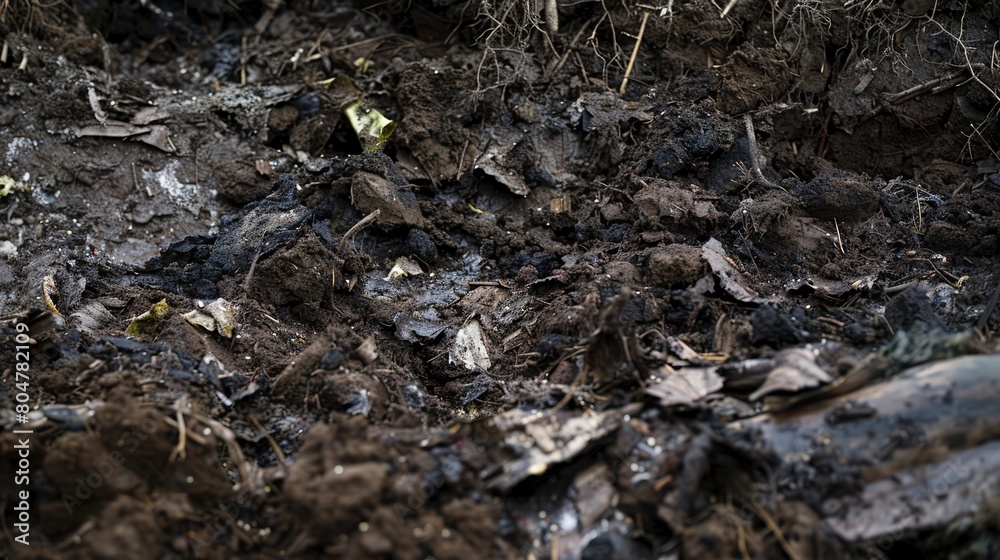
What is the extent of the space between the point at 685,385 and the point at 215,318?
6.71 ft

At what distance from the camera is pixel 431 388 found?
Result: 3258 millimetres

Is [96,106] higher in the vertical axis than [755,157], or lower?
lower

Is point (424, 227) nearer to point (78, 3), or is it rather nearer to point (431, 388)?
point (431, 388)

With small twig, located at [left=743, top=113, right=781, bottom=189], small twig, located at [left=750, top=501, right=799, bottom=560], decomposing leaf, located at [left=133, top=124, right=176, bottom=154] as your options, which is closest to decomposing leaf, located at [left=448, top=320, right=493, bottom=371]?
small twig, located at [left=750, top=501, right=799, bottom=560]

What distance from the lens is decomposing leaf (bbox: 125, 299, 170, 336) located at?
3.08 meters

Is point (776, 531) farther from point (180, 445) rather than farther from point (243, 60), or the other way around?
point (243, 60)

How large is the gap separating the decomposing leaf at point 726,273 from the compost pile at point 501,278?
3 cm

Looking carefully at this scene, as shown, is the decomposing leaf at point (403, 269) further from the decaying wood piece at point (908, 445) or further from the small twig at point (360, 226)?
the decaying wood piece at point (908, 445)

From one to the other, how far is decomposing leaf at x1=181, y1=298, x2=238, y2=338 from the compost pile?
23mm

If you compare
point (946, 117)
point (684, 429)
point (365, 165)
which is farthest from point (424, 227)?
A: point (946, 117)

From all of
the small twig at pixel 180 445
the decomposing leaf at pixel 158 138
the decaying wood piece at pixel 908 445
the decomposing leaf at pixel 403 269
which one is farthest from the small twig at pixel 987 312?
the decomposing leaf at pixel 158 138

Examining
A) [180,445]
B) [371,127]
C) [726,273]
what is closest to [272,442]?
[180,445]

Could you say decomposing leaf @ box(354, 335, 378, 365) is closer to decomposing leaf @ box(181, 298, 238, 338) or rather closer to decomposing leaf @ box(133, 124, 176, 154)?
decomposing leaf @ box(181, 298, 238, 338)

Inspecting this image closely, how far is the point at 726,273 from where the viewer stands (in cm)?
317
